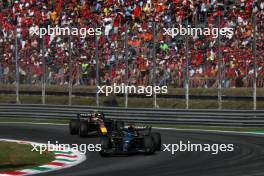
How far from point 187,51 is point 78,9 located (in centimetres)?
828

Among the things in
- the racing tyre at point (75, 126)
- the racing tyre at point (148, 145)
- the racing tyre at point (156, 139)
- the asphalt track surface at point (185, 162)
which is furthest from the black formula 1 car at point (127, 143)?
the racing tyre at point (75, 126)

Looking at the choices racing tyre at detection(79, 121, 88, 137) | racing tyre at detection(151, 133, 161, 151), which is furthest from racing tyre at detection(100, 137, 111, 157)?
racing tyre at detection(79, 121, 88, 137)

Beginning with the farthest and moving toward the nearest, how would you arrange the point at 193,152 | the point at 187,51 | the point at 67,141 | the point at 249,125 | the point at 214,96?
A: the point at 214,96 → the point at 187,51 → the point at 249,125 → the point at 67,141 → the point at 193,152

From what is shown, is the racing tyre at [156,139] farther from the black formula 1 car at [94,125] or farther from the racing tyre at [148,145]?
the black formula 1 car at [94,125]

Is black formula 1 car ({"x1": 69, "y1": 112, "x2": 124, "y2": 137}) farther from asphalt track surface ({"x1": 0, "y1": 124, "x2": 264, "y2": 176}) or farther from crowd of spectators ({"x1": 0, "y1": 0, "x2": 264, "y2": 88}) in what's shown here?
crowd of spectators ({"x1": 0, "y1": 0, "x2": 264, "y2": 88})

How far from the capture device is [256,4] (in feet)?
84.3

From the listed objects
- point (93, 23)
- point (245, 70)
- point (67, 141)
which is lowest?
point (67, 141)

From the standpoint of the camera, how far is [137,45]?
83.1ft

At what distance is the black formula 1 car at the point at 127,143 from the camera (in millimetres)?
14836

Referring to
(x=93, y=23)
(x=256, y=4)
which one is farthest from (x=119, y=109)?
(x=256, y=4)

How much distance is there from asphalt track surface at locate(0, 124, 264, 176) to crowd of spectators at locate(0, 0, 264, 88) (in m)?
4.53

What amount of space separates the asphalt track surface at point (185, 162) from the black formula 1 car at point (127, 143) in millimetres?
246

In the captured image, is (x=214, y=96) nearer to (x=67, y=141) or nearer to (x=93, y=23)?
(x=93, y=23)

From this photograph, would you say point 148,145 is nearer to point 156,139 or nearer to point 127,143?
point 127,143
